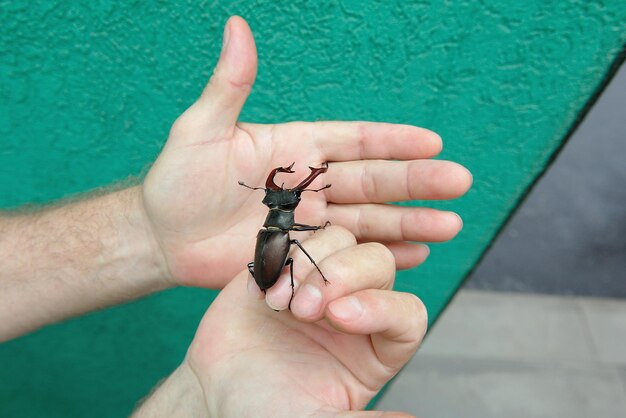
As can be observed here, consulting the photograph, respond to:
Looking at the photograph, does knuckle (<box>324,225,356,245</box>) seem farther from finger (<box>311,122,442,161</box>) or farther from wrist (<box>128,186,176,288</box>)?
wrist (<box>128,186,176,288</box>)

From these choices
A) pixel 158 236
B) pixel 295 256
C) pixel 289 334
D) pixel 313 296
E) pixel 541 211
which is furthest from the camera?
pixel 541 211

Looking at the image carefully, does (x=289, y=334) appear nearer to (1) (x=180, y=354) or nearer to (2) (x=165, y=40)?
(2) (x=165, y=40)

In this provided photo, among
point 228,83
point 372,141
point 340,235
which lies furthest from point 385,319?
point 228,83

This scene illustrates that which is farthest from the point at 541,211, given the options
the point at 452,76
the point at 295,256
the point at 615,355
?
the point at 295,256

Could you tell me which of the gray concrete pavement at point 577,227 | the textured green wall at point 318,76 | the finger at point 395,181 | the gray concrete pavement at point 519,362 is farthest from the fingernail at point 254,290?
the gray concrete pavement at point 577,227

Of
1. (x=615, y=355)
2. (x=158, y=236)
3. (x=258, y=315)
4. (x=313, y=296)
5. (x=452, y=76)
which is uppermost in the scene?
(x=452, y=76)

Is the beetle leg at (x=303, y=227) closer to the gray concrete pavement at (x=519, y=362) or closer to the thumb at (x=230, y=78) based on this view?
the thumb at (x=230, y=78)

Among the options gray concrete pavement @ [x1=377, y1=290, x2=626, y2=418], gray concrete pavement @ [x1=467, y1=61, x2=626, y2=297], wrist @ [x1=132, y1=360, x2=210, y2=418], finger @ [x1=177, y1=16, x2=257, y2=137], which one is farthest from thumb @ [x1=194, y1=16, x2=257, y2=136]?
gray concrete pavement @ [x1=467, y1=61, x2=626, y2=297]
